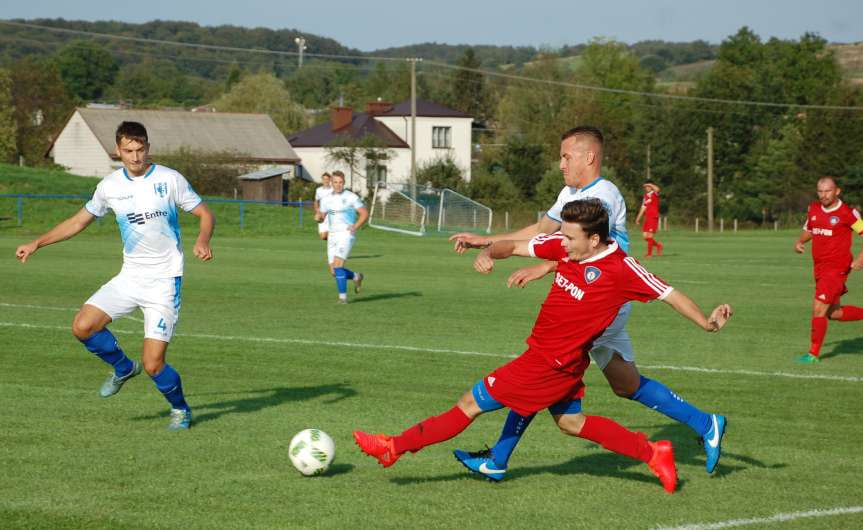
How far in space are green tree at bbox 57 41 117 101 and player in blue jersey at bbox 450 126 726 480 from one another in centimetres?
15182

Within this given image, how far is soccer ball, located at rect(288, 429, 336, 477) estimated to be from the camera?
22.3 feet

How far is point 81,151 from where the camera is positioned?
8194 centimetres

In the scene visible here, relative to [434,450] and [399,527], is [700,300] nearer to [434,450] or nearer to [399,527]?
[434,450]

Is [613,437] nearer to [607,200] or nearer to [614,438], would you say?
[614,438]

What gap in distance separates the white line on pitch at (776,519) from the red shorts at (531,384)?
0.96 metres

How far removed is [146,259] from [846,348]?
939 centimetres

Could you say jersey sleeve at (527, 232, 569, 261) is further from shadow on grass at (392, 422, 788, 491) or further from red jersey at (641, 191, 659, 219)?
red jersey at (641, 191, 659, 219)

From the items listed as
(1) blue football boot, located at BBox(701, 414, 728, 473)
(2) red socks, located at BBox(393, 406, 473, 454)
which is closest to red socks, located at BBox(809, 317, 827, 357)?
(1) blue football boot, located at BBox(701, 414, 728, 473)

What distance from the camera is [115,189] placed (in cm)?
848

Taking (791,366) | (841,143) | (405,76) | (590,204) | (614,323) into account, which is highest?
(405,76)

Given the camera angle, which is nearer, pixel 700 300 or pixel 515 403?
pixel 515 403

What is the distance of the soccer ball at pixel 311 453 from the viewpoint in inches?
268

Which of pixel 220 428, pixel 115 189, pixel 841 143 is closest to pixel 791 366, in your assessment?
pixel 220 428

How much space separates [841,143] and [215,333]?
76930 millimetres
